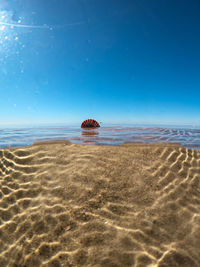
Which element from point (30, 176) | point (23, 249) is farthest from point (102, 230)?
point (30, 176)

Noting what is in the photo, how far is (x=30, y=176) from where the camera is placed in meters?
3.49

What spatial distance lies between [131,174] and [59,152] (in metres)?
1.99

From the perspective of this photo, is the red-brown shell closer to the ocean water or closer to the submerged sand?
the ocean water

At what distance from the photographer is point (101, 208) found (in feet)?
8.53

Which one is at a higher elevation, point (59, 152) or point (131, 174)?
point (59, 152)

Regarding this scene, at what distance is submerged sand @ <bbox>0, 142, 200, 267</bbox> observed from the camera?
6.90ft

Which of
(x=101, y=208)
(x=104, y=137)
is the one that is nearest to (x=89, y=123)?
(x=104, y=137)

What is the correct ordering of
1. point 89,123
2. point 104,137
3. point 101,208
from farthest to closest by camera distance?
point 89,123 → point 104,137 → point 101,208

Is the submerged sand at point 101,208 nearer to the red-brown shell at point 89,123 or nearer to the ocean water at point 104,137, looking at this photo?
the ocean water at point 104,137

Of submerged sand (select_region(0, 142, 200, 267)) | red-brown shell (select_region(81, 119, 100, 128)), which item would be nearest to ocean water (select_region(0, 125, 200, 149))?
submerged sand (select_region(0, 142, 200, 267))

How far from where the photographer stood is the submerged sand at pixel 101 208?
2.10 meters

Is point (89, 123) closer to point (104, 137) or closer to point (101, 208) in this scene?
point (104, 137)

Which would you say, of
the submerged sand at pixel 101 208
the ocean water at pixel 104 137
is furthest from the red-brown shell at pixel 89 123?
the submerged sand at pixel 101 208

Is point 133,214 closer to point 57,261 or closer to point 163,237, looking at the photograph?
point 163,237
